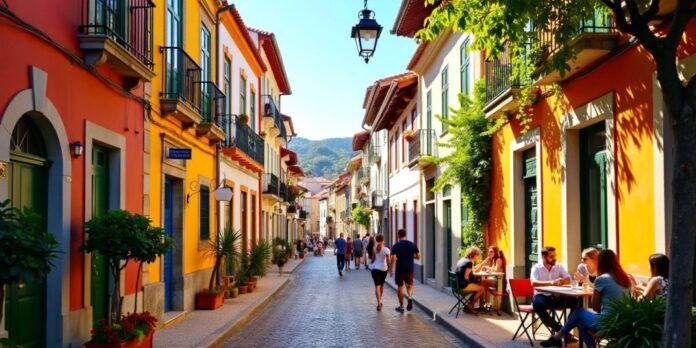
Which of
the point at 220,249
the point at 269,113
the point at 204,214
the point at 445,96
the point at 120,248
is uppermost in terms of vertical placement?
the point at 269,113

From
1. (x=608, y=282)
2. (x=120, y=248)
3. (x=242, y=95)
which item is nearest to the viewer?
(x=608, y=282)

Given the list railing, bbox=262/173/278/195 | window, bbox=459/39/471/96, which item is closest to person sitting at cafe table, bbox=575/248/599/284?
window, bbox=459/39/471/96

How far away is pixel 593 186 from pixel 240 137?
37.5 ft

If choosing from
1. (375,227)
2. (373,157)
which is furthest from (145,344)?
(375,227)

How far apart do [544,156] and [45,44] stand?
25.2 feet

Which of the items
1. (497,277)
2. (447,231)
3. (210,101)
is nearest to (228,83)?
(210,101)

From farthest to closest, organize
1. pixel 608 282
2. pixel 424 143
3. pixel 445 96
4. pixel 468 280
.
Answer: pixel 424 143 < pixel 445 96 < pixel 468 280 < pixel 608 282

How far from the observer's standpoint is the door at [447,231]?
18922mm

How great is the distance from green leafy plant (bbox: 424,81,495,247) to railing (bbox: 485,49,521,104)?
1.19m

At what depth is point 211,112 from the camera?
15312 mm

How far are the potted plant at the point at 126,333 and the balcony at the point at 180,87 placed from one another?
4.38m

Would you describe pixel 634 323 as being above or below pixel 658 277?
below

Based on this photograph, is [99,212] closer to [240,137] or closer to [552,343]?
[552,343]

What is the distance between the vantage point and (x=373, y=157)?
127 ft
